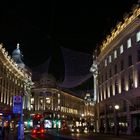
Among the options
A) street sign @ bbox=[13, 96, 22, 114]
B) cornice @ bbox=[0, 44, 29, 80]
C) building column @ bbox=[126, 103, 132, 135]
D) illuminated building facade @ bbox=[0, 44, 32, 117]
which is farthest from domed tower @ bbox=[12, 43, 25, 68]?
street sign @ bbox=[13, 96, 22, 114]

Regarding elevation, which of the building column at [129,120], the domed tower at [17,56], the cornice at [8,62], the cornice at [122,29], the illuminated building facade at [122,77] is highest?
the domed tower at [17,56]

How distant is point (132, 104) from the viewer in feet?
198

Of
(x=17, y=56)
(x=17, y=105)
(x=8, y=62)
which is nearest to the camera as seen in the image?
(x=17, y=105)

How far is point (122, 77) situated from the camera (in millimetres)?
66812

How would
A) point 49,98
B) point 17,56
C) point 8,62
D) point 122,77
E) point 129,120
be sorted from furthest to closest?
point 49,98 → point 17,56 → point 8,62 → point 122,77 → point 129,120

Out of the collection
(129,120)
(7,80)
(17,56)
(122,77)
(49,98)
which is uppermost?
(17,56)

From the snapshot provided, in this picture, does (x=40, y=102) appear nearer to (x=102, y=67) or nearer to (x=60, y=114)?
(x=60, y=114)

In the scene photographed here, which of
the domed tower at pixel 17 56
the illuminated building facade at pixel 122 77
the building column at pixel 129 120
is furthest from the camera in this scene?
the domed tower at pixel 17 56

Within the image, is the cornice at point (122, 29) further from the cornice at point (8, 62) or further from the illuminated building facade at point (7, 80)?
the cornice at point (8, 62)

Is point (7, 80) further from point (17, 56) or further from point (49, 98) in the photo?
point (49, 98)

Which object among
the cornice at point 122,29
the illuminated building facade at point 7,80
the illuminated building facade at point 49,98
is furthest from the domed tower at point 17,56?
the cornice at point 122,29

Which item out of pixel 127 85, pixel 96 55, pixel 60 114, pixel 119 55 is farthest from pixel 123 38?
pixel 60 114

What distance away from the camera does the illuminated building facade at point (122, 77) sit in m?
59.2

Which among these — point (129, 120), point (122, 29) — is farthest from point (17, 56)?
point (129, 120)
